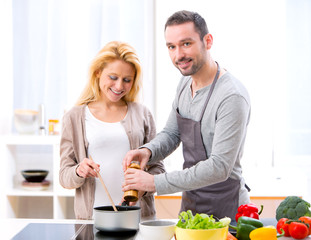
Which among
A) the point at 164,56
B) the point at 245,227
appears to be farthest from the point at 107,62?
the point at 164,56

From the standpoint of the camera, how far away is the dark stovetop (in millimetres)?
1680

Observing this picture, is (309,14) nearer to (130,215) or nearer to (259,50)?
(259,50)

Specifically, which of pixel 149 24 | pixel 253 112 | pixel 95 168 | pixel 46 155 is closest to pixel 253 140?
pixel 253 112

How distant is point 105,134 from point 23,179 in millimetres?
1882

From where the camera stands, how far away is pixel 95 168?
1.94 metres

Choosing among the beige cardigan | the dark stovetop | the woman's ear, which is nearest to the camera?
the dark stovetop

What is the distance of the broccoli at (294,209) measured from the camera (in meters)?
1.71

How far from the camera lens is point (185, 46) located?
1.92 meters

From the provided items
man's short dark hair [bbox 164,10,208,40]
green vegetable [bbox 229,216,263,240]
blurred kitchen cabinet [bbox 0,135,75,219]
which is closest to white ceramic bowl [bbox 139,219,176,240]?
green vegetable [bbox 229,216,263,240]

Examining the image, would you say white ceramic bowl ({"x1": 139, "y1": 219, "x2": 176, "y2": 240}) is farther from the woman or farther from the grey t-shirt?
the woman

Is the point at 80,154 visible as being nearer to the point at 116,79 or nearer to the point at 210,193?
the point at 116,79

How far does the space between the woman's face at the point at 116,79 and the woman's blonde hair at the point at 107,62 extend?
0.03 meters

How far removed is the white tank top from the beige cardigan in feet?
0.11

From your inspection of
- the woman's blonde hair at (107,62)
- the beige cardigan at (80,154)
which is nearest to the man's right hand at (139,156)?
the beige cardigan at (80,154)
